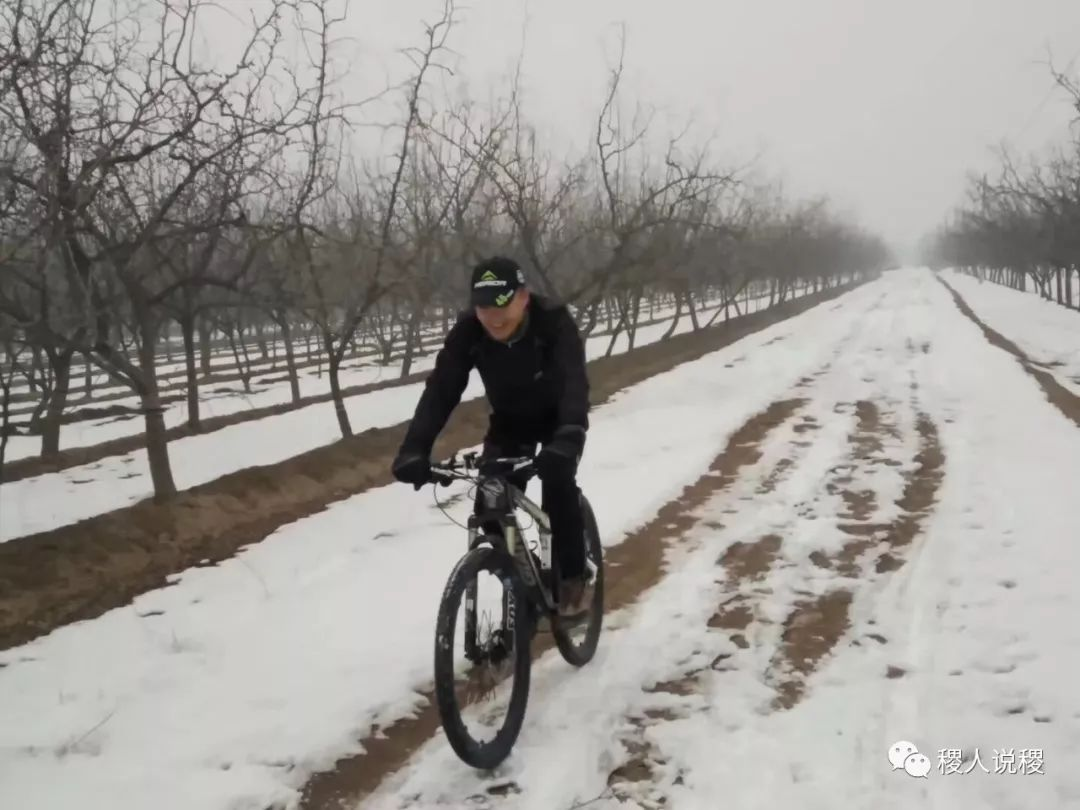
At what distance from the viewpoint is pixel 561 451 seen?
3.22 m

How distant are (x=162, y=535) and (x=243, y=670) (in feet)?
9.76

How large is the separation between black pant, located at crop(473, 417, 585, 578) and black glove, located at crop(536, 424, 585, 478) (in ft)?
1.13

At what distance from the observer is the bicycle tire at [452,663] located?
3006 millimetres

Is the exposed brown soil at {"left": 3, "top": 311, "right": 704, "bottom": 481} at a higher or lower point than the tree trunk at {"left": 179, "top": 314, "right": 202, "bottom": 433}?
lower

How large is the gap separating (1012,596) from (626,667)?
2.30 meters

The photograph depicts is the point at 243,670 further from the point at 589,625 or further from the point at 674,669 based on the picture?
the point at 674,669

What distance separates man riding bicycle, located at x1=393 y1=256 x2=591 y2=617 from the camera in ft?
10.8

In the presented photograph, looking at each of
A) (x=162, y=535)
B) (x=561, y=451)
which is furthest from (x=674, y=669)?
A: (x=162, y=535)

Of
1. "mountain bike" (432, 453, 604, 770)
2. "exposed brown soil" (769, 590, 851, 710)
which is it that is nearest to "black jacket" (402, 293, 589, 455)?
"mountain bike" (432, 453, 604, 770)

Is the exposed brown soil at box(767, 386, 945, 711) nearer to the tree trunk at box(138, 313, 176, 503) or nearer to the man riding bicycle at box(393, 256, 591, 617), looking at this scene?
the man riding bicycle at box(393, 256, 591, 617)

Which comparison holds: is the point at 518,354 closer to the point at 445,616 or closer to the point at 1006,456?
the point at 445,616

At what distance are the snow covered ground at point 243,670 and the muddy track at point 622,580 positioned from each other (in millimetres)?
99

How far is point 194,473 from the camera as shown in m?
11.1

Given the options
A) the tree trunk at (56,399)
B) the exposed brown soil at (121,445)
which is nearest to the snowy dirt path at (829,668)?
the tree trunk at (56,399)
